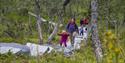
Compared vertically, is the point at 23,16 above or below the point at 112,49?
below

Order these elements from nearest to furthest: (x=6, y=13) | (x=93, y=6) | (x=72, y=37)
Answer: (x=93, y=6), (x=72, y=37), (x=6, y=13)

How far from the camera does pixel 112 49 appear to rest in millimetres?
2020

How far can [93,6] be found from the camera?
11.1 metres

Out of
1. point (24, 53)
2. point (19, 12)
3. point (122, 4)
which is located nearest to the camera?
point (24, 53)

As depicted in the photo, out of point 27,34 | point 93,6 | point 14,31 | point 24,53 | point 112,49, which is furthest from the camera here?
point 27,34

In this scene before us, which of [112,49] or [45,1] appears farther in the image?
[45,1]

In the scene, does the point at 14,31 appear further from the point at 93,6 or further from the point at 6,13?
the point at 93,6

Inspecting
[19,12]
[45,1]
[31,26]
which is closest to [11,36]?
[45,1]

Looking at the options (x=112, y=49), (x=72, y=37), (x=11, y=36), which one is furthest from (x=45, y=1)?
(x=112, y=49)

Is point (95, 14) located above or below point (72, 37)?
above

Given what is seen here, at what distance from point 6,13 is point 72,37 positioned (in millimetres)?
17898

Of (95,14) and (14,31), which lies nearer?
(95,14)

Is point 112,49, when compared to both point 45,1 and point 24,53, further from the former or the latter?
point 45,1

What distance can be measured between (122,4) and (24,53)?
11076 millimetres
